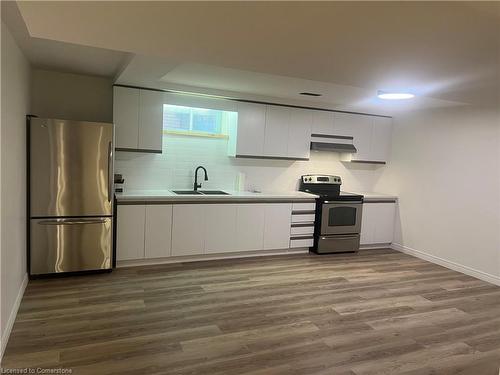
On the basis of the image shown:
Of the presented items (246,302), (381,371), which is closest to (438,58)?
(381,371)

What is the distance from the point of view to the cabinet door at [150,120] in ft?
14.4

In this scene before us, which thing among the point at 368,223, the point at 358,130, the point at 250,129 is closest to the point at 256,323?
the point at 250,129

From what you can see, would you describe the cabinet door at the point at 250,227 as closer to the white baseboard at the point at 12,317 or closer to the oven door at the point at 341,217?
the oven door at the point at 341,217

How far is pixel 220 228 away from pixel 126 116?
5.98 ft

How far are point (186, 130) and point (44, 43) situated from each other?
6.92 feet

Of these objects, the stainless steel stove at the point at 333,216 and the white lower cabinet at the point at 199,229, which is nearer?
the white lower cabinet at the point at 199,229

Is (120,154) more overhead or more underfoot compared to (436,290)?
more overhead

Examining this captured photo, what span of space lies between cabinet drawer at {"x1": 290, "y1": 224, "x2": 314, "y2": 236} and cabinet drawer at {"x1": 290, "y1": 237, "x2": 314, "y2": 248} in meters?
0.11

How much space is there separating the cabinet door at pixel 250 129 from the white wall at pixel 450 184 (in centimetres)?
246

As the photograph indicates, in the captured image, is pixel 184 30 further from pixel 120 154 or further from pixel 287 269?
pixel 287 269

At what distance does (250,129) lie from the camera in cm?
507

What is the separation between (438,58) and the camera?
2.36m

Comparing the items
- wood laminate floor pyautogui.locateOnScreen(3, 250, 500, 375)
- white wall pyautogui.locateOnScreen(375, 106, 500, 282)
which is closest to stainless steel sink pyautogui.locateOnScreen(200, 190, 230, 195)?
wood laminate floor pyautogui.locateOnScreen(3, 250, 500, 375)

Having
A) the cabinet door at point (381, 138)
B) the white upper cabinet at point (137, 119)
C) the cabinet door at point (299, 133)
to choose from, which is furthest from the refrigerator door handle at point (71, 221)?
the cabinet door at point (381, 138)
